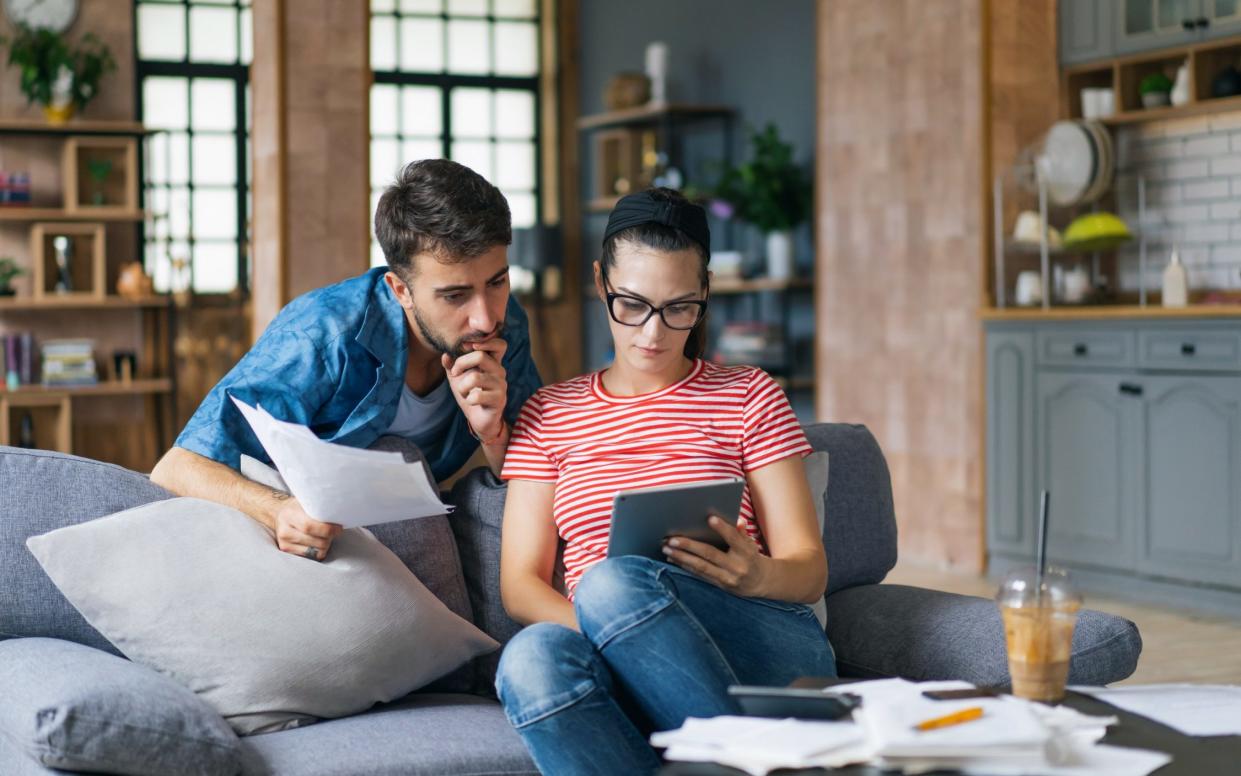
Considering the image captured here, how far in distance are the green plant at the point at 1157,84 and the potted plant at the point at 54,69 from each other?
16.8ft

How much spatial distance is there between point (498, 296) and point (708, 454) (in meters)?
0.44

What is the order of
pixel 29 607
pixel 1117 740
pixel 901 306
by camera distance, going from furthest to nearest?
1. pixel 901 306
2. pixel 29 607
3. pixel 1117 740

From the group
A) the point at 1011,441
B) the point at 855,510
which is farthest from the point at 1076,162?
the point at 855,510

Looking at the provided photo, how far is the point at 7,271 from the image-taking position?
7.15 m

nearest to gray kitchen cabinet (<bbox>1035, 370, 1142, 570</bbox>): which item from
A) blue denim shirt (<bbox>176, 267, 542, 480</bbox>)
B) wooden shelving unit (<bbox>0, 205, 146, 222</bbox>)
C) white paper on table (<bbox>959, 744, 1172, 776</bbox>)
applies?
blue denim shirt (<bbox>176, 267, 542, 480</bbox>)

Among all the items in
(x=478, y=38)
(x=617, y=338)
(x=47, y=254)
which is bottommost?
(x=617, y=338)

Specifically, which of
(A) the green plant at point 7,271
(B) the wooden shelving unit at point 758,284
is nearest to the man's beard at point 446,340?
(B) the wooden shelving unit at point 758,284

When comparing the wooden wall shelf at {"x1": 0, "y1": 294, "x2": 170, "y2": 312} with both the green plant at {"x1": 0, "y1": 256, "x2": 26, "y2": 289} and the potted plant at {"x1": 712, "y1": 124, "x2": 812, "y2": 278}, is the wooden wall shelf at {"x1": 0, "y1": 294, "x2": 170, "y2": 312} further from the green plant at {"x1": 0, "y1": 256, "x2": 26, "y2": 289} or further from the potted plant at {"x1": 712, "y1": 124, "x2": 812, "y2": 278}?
the potted plant at {"x1": 712, "y1": 124, "x2": 812, "y2": 278}

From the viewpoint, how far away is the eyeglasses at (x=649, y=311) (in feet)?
7.00

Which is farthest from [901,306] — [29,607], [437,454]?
[29,607]

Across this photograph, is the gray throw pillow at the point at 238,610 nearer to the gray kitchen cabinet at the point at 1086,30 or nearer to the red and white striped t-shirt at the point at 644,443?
the red and white striped t-shirt at the point at 644,443

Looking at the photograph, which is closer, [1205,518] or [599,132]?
[1205,518]

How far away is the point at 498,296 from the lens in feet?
7.53

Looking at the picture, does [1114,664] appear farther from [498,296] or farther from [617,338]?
[498,296]
